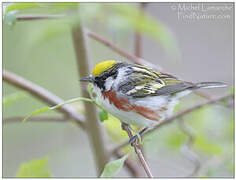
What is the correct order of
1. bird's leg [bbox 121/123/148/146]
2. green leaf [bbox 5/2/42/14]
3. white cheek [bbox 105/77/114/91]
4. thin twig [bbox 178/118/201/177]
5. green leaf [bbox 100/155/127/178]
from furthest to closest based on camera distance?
1. thin twig [bbox 178/118/201/177]
2. white cheek [bbox 105/77/114/91]
3. bird's leg [bbox 121/123/148/146]
4. green leaf [bbox 5/2/42/14]
5. green leaf [bbox 100/155/127/178]

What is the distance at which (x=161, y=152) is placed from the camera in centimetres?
299

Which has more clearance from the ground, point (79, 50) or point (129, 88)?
point (79, 50)

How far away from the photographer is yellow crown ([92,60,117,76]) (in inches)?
73.3

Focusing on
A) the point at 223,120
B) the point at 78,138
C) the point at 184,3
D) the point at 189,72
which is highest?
the point at 184,3

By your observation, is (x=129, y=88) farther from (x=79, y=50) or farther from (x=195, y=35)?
(x=195, y=35)

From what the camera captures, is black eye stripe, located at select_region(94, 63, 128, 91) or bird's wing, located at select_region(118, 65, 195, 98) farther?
bird's wing, located at select_region(118, 65, 195, 98)

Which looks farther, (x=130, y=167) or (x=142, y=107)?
(x=130, y=167)

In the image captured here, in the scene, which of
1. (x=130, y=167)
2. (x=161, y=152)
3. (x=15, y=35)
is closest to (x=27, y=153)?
(x=15, y=35)

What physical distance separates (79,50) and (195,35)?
4.06m

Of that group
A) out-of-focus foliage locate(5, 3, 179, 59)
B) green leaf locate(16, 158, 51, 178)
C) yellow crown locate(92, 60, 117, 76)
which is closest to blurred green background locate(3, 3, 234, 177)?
out-of-focus foliage locate(5, 3, 179, 59)

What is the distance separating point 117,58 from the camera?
171 inches

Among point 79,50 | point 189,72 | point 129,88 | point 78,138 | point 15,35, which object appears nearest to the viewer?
point 79,50

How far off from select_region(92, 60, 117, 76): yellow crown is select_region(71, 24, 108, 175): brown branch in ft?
0.20

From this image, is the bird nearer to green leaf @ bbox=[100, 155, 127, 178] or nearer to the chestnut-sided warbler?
the chestnut-sided warbler
